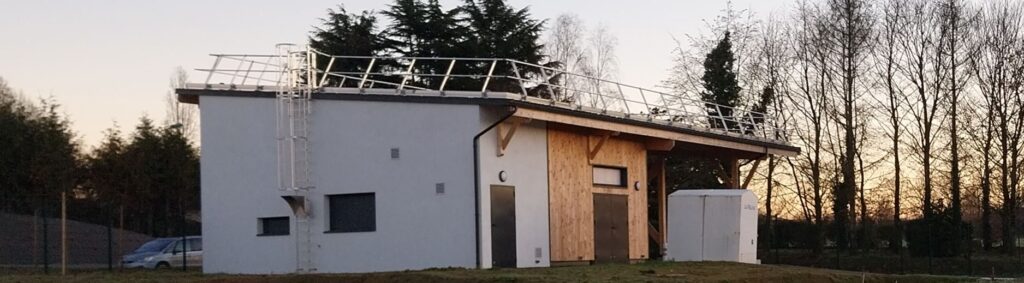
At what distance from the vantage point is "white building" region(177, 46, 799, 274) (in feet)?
90.6

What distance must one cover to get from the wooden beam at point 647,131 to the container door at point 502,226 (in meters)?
1.72

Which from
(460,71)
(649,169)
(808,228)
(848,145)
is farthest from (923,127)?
(460,71)

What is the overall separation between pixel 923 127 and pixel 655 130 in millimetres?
19491

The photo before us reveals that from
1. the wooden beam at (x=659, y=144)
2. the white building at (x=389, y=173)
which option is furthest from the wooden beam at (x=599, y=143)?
the wooden beam at (x=659, y=144)

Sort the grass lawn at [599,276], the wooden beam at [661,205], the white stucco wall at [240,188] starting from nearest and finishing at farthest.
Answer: the grass lawn at [599,276] → the white stucco wall at [240,188] → the wooden beam at [661,205]

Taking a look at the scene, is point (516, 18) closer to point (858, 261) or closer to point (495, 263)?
point (858, 261)

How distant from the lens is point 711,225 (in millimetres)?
29406

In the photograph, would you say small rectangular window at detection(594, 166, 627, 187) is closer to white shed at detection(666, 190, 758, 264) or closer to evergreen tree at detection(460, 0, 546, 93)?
white shed at detection(666, 190, 758, 264)

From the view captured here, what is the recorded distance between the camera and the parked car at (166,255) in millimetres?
37688

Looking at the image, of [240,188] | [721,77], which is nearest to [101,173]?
[240,188]

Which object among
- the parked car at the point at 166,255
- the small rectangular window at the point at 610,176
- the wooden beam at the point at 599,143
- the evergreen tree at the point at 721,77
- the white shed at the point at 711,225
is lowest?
the parked car at the point at 166,255

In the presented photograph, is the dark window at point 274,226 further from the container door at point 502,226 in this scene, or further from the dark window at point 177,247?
the dark window at point 177,247

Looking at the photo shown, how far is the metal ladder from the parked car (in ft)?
31.8

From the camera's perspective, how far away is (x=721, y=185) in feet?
177
